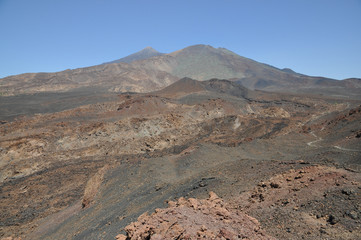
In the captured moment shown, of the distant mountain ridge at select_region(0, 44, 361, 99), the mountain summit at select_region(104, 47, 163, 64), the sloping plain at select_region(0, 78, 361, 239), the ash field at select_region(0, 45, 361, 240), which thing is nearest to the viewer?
the ash field at select_region(0, 45, 361, 240)

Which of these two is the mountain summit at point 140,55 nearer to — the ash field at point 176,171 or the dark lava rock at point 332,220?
the ash field at point 176,171

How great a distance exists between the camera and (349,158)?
14008 mm

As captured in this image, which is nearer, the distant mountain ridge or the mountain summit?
the distant mountain ridge

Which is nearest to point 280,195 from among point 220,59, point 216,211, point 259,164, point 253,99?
point 216,211

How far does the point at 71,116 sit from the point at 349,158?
29037mm

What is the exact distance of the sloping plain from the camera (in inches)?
278

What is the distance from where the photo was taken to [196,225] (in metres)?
5.29

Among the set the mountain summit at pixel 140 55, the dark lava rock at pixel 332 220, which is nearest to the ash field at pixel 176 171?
the dark lava rock at pixel 332 220

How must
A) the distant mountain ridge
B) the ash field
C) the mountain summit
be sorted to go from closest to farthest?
the ash field, the distant mountain ridge, the mountain summit

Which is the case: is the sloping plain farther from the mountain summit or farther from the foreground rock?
the mountain summit

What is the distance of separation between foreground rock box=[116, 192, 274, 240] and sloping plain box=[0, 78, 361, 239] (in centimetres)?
72

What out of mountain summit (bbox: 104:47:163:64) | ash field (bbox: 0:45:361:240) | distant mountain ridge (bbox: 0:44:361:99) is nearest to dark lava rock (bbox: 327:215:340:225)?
ash field (bbox: 0:45:361:240)

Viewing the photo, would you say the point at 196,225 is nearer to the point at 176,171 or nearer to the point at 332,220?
the point at 332,220

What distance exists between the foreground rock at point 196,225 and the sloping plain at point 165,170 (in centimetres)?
72
